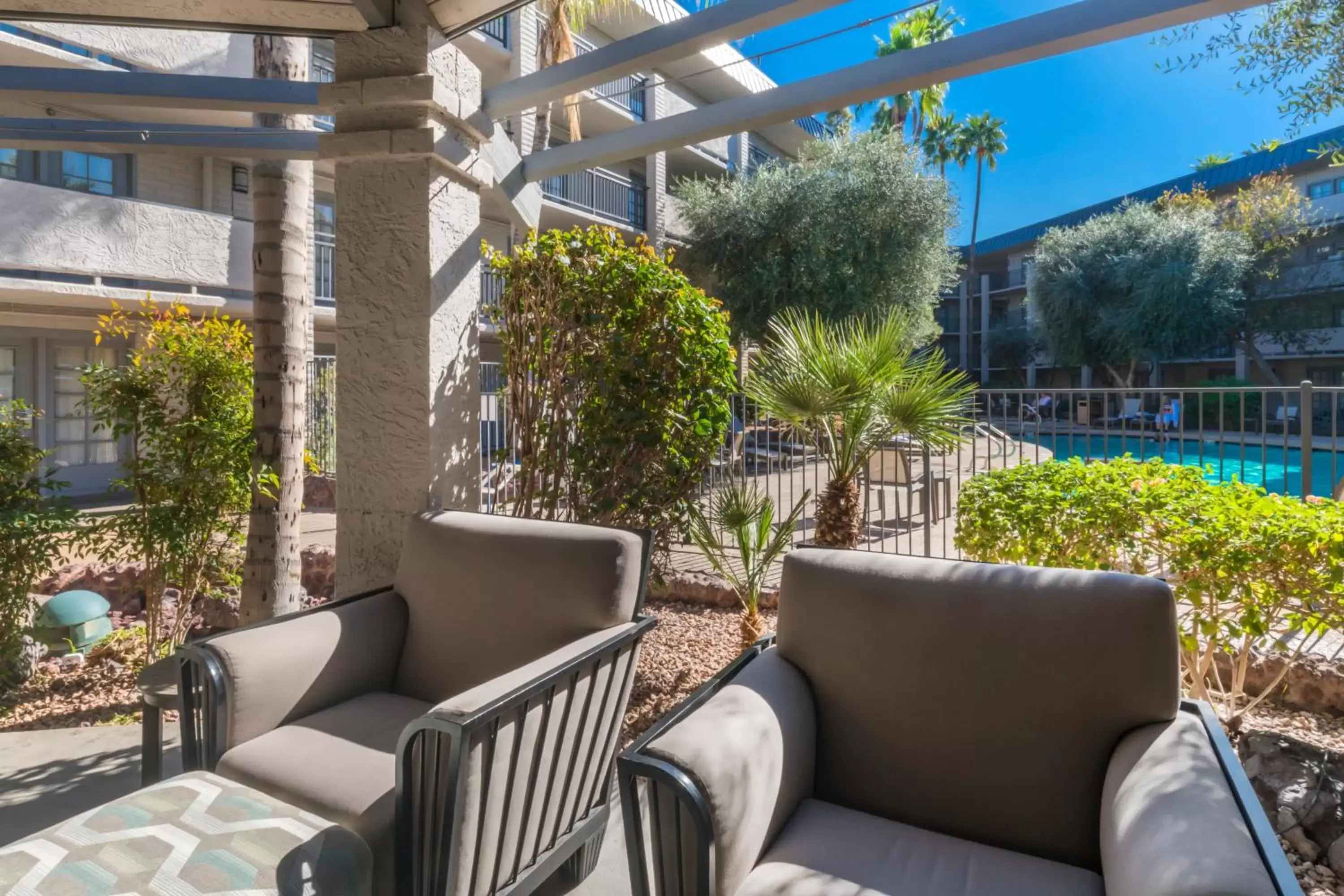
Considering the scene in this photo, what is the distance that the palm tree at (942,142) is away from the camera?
27.9 meters

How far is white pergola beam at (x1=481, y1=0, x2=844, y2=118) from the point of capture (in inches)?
118

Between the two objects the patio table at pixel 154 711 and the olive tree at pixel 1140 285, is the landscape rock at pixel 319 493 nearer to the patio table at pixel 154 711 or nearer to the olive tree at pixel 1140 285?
the patio table at pixel 154 711

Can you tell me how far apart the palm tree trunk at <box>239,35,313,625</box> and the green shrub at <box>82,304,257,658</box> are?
148 millimetres

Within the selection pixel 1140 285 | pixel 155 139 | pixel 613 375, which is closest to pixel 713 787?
pixel 613 375

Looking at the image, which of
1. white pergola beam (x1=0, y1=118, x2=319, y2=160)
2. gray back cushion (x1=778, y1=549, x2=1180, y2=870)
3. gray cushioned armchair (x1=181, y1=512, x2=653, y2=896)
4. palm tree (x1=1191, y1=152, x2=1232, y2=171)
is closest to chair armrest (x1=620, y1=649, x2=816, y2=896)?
gray back cushion (x1=778, y1=549, x2=1180, y2=870)

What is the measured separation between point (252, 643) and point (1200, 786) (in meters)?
2.39

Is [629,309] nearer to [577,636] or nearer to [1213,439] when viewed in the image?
[577,636]

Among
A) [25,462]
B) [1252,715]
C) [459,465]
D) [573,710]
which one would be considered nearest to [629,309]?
[459,465]

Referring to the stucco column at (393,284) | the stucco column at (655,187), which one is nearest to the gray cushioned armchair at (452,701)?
the stucco column at (393,284)

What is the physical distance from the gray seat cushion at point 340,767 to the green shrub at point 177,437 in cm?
211

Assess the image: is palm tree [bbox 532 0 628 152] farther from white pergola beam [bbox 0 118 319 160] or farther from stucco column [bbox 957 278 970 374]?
stucco column [bbox 957 278 970 374]

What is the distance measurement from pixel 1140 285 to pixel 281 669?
22738 millimetres

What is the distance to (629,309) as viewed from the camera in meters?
3.78

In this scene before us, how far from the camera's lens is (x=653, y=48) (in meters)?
3.20
